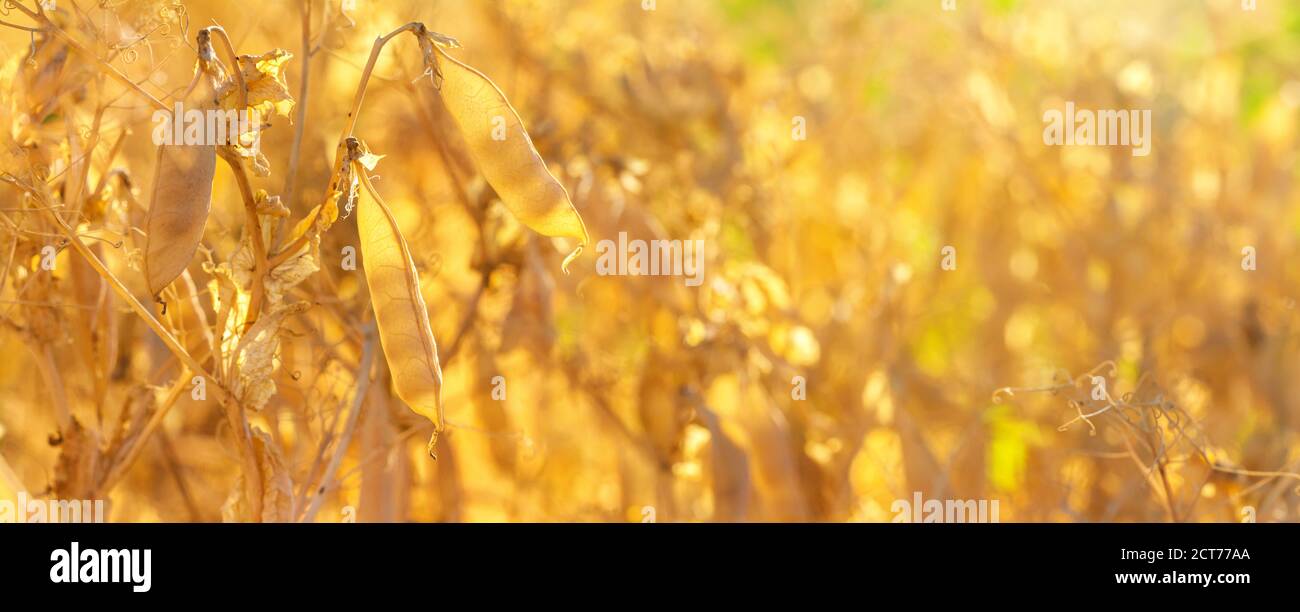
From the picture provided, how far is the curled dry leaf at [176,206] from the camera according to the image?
1.14 metres

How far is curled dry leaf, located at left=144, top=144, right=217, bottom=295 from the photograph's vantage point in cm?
114

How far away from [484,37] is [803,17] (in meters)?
1.91

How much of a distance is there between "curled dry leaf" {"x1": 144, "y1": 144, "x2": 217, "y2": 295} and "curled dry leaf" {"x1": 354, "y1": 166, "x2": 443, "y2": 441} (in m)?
0.18

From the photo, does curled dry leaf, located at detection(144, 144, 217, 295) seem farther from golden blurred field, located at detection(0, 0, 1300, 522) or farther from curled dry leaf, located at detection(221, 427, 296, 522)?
curled dry leaf, located at detection(221, 427, 296, 522)
